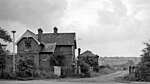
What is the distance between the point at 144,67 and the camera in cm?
3534

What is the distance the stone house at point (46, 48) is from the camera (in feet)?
188

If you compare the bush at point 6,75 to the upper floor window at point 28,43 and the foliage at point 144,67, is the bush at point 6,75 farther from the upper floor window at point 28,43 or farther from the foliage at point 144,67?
the upper floor window at point 28,43

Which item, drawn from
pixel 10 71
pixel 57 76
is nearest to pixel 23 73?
pixel 10 71

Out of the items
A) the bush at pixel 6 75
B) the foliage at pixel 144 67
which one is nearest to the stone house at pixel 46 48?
the bush at pixel 6 75

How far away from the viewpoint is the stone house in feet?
188

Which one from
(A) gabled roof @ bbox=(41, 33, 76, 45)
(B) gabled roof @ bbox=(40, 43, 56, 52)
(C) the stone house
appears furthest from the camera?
(A) gabled roof @ bbox=(41, 33, 76, 45)

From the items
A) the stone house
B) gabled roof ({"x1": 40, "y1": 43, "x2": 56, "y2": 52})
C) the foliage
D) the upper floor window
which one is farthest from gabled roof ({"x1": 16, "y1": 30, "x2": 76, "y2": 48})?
the foliage

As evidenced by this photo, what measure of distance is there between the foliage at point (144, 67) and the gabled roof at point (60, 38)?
24.4 meters

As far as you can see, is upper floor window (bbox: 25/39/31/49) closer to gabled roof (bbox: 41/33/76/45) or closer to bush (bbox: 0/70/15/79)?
gabled roof (bbox: 41/33/76/45)

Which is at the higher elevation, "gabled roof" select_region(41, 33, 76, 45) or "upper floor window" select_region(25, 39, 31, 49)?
"gabled roof" select_region(41, 33, 76, 45)

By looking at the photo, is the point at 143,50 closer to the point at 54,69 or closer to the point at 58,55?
the point at 54,69

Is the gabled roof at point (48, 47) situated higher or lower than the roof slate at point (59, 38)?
lower

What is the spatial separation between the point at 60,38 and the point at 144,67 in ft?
92.6

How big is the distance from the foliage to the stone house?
23.9m
